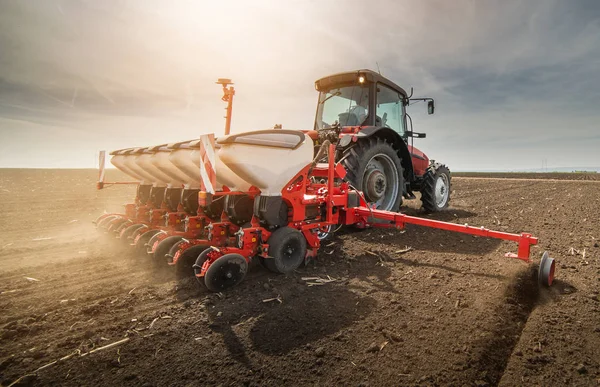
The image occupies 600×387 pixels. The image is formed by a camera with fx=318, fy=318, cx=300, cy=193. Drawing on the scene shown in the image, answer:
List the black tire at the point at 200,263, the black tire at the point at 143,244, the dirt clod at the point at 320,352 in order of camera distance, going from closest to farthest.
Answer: the dirt clod at the point at 320,352 < the black tire at the point at 200,263 < the black tire at the point at 143,244

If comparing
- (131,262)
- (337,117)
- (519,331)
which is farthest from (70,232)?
(519,331)

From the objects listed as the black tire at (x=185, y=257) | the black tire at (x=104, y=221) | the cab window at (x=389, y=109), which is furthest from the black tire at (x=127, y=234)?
the cab window at (x=389, y=109)

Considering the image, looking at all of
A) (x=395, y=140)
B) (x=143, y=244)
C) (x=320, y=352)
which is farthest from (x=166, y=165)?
(x=395, y=140)

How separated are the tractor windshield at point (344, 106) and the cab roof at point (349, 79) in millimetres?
124

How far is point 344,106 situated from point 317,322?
188 inches

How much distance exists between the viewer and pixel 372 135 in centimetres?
548

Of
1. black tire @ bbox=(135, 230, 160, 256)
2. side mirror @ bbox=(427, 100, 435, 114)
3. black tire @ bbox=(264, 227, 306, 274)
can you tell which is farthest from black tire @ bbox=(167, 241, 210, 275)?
side mirror @ bbox=(427, 100, 435, 114)

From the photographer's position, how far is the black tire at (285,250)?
332 cm

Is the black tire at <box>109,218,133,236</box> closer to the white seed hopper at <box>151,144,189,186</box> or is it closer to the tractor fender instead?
Result: the white seed hopper at <box>151,144,189,186</box>

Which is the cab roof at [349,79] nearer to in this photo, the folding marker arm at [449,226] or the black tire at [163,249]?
the folding marker arm at [449,226]

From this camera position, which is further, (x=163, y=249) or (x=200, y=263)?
(x=163, y=249)

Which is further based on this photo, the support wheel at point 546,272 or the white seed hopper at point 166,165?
the white seed hopper at point 166,165

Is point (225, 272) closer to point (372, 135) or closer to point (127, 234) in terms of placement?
point (127, 234)

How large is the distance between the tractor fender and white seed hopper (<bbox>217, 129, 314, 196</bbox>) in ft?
5.85
